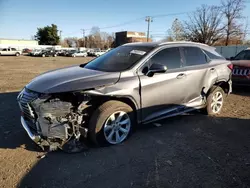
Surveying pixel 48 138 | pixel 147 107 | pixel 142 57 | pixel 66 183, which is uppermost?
pixel 142 57

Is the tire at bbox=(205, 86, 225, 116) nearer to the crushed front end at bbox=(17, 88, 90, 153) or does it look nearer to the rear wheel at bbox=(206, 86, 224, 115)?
the rear wheel at bbox=(206, 86, 224, 115)

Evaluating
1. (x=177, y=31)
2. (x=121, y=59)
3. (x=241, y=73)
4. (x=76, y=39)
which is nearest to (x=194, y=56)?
(x=121, y=59)

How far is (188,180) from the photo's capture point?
285 centimetres

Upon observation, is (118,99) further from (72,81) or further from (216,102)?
(216,102)

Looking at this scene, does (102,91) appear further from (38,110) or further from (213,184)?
(213,184)

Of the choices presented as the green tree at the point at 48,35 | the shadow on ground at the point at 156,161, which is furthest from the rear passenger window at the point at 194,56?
the green tree at the point at 48,35

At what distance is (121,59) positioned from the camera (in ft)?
14.3

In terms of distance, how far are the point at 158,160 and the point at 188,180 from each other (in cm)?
59

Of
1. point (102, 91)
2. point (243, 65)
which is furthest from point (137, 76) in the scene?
point (243, 65)

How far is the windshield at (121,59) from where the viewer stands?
13.3ft

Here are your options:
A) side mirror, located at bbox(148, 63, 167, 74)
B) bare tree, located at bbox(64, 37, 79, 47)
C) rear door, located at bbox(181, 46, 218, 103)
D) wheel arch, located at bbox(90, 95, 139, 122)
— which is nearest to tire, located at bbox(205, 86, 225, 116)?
rear door, located at bbox(181, 46, 218, 103)

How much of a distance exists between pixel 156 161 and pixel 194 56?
2699 mm

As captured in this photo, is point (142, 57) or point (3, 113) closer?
point (142, 57)

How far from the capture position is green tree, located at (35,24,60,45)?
74.2 meters
